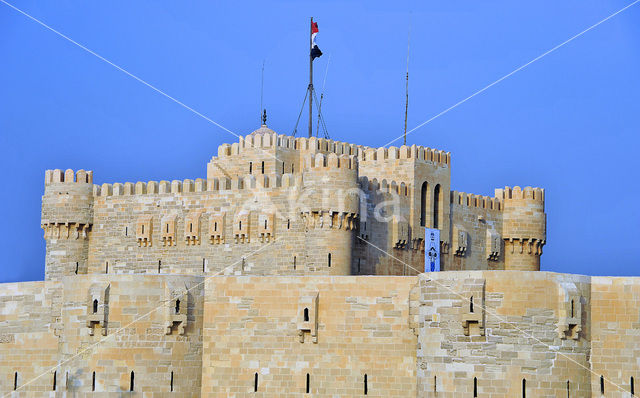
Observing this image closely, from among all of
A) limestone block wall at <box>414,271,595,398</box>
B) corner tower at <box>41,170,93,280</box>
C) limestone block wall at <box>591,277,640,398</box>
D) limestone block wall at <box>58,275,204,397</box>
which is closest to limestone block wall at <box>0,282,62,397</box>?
limestone block wall at <box>58,275,204,397</box>

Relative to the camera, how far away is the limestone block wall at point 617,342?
46.8m

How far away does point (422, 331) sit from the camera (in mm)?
47781

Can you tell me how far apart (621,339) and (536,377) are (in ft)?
10.7

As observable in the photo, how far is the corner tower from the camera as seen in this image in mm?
67750

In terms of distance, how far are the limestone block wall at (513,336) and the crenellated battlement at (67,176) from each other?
1024 inches

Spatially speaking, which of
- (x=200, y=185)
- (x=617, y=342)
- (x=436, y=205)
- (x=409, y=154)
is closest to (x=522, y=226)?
(x=436, y=205)

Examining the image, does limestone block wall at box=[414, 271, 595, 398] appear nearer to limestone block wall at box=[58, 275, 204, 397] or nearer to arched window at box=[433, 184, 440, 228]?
limestone block wall at box=[58, 275, 204, 397]

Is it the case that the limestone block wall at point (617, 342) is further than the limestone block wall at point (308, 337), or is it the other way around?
the limestone block wall at point (308, 337)

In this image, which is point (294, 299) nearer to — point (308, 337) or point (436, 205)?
point (308, 337)

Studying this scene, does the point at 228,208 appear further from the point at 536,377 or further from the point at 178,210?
the point at 536,377

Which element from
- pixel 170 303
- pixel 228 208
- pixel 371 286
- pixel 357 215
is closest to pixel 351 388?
pixel 371 286

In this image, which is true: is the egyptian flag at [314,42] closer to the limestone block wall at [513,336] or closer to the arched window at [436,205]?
the arched window at [436,205]

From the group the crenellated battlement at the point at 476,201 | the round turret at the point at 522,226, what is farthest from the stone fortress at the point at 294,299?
the round turret at the point at 522,226

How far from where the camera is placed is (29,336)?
5609 centimetres
